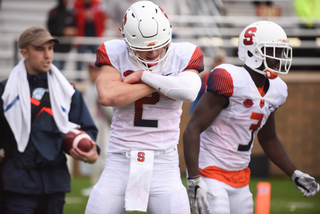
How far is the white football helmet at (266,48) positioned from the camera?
3.61 m

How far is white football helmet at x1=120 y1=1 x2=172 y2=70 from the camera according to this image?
2.99 m

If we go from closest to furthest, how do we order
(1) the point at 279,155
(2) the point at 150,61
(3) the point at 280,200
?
(2) the point at 150,61 < (1) the point at 279,155 < (3) the point at 280,200

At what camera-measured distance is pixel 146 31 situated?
2.98m

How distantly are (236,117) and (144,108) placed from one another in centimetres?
83

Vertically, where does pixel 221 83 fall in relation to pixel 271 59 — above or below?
below

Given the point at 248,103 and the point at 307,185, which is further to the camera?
the point at 307,185

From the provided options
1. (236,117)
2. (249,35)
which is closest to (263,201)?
(236,117)

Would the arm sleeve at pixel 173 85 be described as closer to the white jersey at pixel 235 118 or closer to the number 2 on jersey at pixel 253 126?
the white jersey at pixel 235 118

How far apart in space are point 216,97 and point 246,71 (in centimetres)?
38

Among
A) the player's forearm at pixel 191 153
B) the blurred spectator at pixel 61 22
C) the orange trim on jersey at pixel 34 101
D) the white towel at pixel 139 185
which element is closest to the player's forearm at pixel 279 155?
the player's forearm at pixel 191 153

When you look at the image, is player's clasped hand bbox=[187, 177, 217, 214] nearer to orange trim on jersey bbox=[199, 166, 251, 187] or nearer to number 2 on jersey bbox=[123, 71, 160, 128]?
orange trim on jersey bbox=[199, 166, 251, 187]

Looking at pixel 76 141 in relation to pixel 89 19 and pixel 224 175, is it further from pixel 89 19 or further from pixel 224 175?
pixel 89 19

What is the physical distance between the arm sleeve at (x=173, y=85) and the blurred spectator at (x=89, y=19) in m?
6.92

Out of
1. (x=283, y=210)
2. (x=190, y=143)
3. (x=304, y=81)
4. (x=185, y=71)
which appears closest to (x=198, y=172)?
(x=190, y=143)
